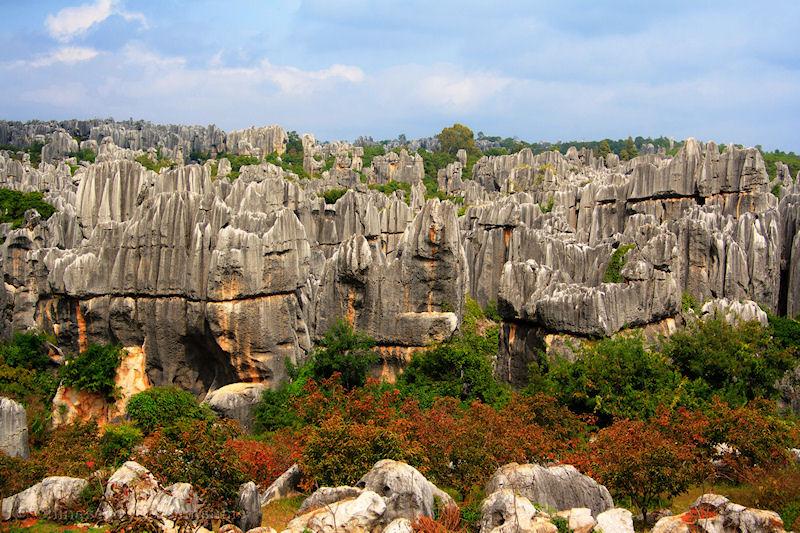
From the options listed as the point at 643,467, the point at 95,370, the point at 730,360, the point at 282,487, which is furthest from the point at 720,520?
the point at 95,370

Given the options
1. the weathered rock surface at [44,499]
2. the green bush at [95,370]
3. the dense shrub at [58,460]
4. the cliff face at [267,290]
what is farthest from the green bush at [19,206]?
the weathered rock surface at [44,499]

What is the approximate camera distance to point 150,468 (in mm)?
12484

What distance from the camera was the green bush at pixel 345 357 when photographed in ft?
63.0

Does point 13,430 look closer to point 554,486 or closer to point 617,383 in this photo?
point 554,486

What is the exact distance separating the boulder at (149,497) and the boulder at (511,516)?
4.05 m

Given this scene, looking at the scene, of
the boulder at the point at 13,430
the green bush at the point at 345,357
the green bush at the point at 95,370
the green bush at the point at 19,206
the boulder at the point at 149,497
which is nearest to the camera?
the boulder at the point at 149,497

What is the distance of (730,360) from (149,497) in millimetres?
13671

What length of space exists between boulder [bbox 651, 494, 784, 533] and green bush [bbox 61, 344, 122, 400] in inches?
562

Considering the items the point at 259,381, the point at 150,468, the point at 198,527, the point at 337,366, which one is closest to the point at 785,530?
the point at 198,527

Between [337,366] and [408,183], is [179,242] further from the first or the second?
[408,183]

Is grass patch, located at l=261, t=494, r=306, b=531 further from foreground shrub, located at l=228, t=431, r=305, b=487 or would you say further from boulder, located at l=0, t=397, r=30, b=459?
boulder, located at l=0, t=397, r=30, b=459

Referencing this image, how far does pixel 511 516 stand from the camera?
406 inches

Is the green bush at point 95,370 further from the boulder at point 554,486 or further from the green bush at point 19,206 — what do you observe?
the green bush at point 19,206

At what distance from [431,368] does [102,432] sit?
795cm
